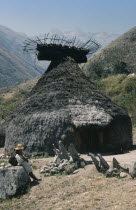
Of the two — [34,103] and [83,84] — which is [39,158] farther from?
[83,84]

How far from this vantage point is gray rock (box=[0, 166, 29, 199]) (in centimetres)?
1027

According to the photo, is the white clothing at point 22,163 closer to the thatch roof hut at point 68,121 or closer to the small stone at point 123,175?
the small stone at point 123,175

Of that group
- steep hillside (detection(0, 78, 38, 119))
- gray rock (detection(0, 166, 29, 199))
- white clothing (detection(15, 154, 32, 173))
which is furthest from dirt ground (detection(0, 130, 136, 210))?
steep hillside (detection(0, 78, 38, 119))

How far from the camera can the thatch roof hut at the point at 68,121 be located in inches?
578

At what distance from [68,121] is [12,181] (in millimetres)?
4913

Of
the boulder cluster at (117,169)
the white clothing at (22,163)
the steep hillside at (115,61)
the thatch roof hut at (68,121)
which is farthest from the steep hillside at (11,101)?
the boulder cluster at (117,169)

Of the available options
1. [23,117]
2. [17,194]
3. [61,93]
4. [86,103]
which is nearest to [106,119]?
[86,103]

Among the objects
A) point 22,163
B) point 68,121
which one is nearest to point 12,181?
point 22,163

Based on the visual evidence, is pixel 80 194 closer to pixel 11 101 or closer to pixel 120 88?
pixel 120 88

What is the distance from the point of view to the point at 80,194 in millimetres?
9219

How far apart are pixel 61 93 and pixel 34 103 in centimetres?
129

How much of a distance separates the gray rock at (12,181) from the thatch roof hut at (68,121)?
4181mm

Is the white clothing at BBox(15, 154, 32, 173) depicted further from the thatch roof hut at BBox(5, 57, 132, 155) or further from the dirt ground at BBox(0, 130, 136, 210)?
the thatch roof hut at BBox(5, 57, 132, 155)

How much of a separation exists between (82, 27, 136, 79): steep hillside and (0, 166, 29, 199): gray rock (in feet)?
114
